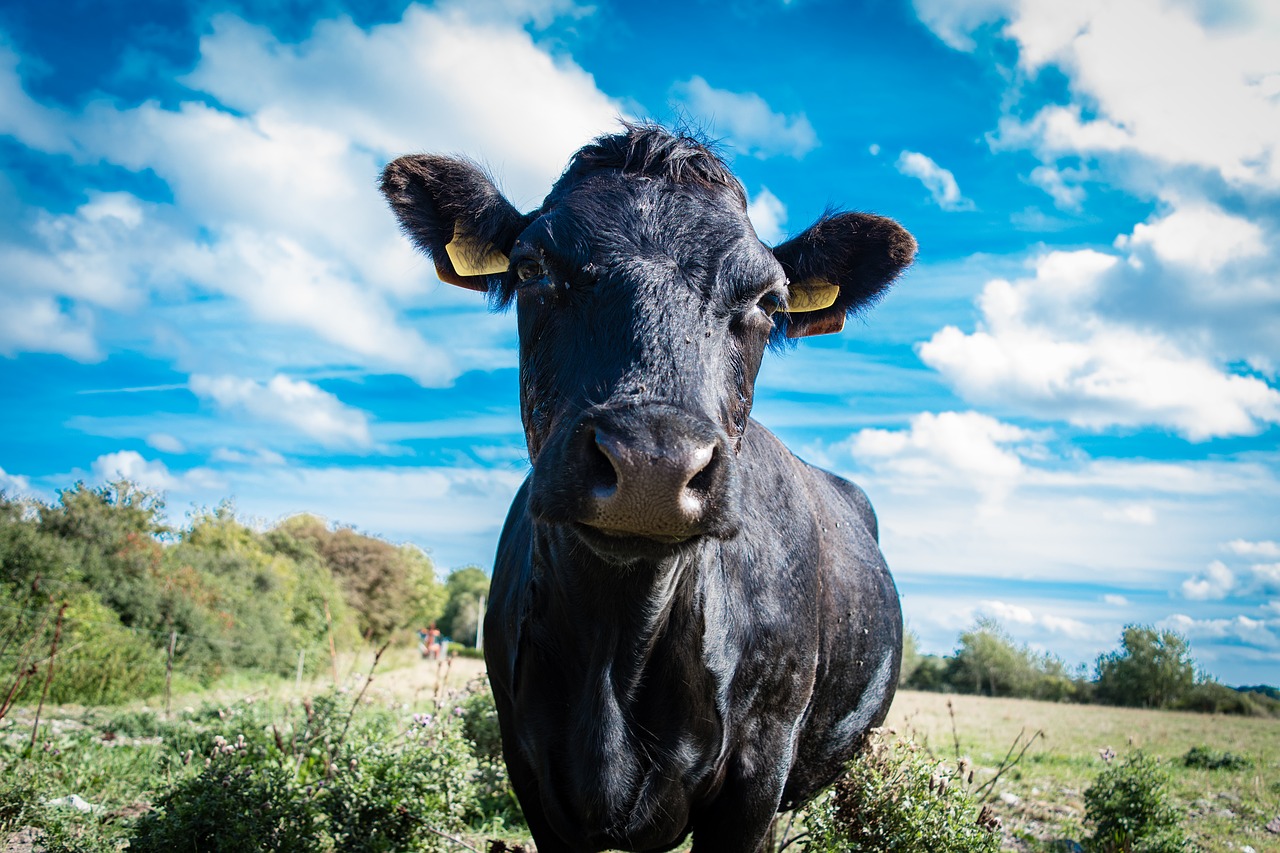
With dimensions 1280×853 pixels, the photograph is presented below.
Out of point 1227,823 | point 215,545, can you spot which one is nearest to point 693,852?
point 1227,823

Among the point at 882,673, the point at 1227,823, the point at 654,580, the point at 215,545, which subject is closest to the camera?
the point at 654,580

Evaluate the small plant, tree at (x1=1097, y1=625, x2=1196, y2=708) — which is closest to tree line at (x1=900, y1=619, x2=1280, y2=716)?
tree at (x1=1097, y1=625, x2=1196, y2=708)

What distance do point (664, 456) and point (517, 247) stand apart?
1690 mm

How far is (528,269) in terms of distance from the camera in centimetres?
363

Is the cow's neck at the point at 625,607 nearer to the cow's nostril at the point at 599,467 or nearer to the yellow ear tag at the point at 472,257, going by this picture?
the cow's nostril at the point at 599,467

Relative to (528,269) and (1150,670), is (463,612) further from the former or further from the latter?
(528,269)

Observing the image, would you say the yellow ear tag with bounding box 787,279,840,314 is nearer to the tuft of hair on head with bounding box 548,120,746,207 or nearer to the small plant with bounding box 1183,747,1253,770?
the tuft of hair on head with bounding box 548,120,746,207

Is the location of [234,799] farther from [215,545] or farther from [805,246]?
[215,545]

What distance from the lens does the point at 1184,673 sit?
41.3m

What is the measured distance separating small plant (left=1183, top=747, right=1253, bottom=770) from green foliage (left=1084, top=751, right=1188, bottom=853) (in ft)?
29.8

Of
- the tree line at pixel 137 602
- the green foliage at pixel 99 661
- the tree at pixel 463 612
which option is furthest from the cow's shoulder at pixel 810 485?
the tree at pixel 463 612

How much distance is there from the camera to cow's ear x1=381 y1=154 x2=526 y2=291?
4297 mm

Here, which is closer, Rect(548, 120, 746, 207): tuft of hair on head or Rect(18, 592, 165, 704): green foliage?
Rect(548, 120, 746, 207): tuft of hair on head

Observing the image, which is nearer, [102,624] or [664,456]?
[664,456]
